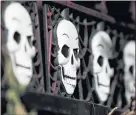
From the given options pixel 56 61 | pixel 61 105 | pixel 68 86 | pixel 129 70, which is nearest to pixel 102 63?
pixel 129 70

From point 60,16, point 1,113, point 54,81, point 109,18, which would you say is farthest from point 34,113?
point 109,18

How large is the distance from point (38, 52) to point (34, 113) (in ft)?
5.25

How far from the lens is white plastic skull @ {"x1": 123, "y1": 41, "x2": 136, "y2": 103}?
14.6 m

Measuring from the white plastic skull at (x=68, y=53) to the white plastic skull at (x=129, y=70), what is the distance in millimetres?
3542

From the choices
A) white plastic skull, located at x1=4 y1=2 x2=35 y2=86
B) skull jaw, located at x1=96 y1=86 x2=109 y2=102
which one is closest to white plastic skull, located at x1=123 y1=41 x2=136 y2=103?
skull jaw, located at x1=96 y1=86 x2=109 y2=102

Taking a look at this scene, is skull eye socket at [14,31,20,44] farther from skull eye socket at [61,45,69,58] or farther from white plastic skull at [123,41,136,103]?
white plastic skull at [123,41,136,103]

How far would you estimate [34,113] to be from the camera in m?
9.17

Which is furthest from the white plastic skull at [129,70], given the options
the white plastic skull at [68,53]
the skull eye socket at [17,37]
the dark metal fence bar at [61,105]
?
the skull eye socket at [17,37]

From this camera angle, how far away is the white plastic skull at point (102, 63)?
41.8 feet

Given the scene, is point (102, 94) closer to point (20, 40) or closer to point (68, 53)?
point (68, 53)

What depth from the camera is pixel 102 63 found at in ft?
43.2

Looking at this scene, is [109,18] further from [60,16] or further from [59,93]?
[59,93]

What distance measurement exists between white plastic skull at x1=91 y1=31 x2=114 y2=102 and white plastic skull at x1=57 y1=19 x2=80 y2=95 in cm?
126

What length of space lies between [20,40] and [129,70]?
619 centimetres
